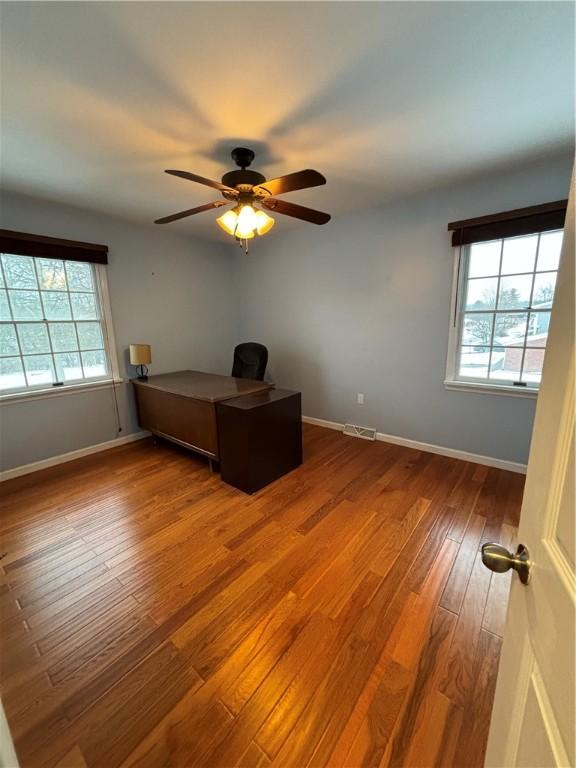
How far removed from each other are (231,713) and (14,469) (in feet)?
9.26

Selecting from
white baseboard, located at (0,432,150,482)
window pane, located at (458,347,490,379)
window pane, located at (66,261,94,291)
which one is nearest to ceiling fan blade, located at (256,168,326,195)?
window pane, located at (458,347,490,379)

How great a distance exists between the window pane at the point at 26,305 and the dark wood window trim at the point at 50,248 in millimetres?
338

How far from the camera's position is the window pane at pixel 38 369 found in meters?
2.83

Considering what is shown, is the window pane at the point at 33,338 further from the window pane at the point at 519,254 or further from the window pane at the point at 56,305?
the window pane at the point at 519,254

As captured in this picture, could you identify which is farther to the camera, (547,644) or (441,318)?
(441,318)

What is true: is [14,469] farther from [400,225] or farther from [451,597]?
[400,225]

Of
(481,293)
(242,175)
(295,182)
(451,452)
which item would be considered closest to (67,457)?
(242,175)

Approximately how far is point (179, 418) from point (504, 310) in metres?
3.01

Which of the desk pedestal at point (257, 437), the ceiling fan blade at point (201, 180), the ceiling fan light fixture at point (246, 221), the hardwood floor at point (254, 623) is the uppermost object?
the ceiling fan blade at point (201, 180)

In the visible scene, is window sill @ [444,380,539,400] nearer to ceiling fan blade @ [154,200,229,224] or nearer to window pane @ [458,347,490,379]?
window pane @ [458,347,490,379]

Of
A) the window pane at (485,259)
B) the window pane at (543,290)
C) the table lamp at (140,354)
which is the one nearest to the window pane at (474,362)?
the window pane at (543,290)

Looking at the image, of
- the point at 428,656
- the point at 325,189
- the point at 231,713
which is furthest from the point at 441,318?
the point at 231,713

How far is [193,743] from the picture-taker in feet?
3.36

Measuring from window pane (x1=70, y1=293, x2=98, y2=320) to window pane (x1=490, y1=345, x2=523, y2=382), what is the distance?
3860mm
